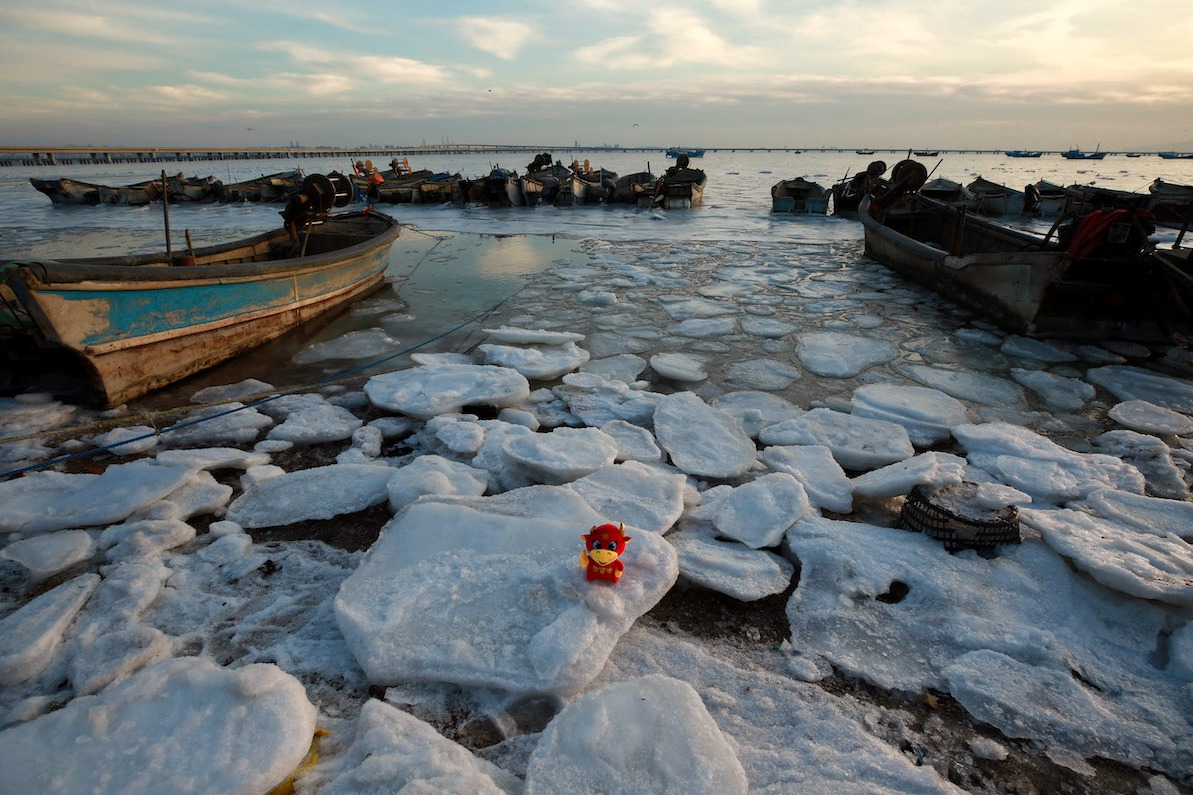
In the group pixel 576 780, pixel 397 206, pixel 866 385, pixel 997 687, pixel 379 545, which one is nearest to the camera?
pixel 576 780

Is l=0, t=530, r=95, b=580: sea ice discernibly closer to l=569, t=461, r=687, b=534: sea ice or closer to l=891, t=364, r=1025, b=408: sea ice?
l=569, t=461, r=687, b=534: sea ice

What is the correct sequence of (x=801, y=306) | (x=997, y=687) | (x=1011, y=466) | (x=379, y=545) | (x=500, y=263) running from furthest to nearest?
(x=500, y=263)
(x=801, y=306)
(x=1011, y=466)
(x=379, y=545)
(x=997, y=687)

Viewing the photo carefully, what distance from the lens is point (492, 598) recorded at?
2320 millimetres

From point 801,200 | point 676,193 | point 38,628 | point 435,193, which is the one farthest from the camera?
point 435,193

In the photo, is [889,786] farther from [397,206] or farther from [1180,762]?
[397,206]

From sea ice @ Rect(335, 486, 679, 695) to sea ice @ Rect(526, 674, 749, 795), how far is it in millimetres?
192

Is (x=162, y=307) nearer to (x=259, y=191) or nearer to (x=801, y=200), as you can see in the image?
(x=801, y=200)

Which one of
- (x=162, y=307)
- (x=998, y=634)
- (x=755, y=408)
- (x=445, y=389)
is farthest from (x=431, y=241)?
(x=998, y=634)

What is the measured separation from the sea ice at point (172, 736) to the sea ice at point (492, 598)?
1.10 ft

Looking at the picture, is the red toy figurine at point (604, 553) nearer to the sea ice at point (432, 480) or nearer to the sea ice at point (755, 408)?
the sea ice at point (432, 480)

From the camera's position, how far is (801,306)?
7945 mm

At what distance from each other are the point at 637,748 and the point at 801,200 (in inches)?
852

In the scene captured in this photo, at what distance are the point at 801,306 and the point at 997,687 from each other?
21.3ft

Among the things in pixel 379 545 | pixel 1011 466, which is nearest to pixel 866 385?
pixel 1011 466
